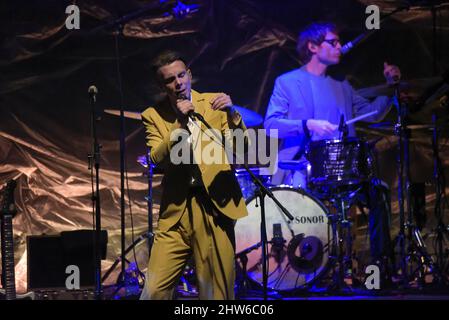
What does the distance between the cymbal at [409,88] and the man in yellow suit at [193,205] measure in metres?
3.64

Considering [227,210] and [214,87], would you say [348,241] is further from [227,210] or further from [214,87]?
[227,210]

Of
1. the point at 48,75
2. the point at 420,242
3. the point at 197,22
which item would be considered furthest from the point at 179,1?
the point at 420,242

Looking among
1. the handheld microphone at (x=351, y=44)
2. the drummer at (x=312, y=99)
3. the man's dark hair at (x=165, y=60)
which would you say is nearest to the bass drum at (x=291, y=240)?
the drummer at (x=312, y=99)

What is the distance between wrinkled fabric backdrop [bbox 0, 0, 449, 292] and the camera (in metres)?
9.08

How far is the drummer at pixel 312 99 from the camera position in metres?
8.87

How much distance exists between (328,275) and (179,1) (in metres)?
3.53

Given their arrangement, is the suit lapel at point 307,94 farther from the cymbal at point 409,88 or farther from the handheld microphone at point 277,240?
the handheld microphone at point 277,240

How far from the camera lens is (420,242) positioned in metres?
8.34

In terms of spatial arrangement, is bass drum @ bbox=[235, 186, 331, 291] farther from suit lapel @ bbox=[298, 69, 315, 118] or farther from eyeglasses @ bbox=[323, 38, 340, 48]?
eyeglasses @ bbox=[323, 38, 340, 48]

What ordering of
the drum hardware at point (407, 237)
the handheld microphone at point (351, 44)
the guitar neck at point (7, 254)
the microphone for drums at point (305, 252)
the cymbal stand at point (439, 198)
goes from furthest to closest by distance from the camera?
the cymbal stand at point (439, 198), the handheld microphone at point (351, 44), the microphone for drums at point (305, 252), the drum hardware at point (407, 237), the guitar neck at point (7, 254)

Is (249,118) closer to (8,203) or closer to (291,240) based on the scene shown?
(291,240)

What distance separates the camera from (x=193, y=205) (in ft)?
17.0

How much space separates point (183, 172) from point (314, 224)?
3478 millimetres

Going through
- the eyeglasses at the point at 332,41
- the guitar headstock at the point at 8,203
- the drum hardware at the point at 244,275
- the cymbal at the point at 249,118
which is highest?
the eyeglasses at the point at 332,41
